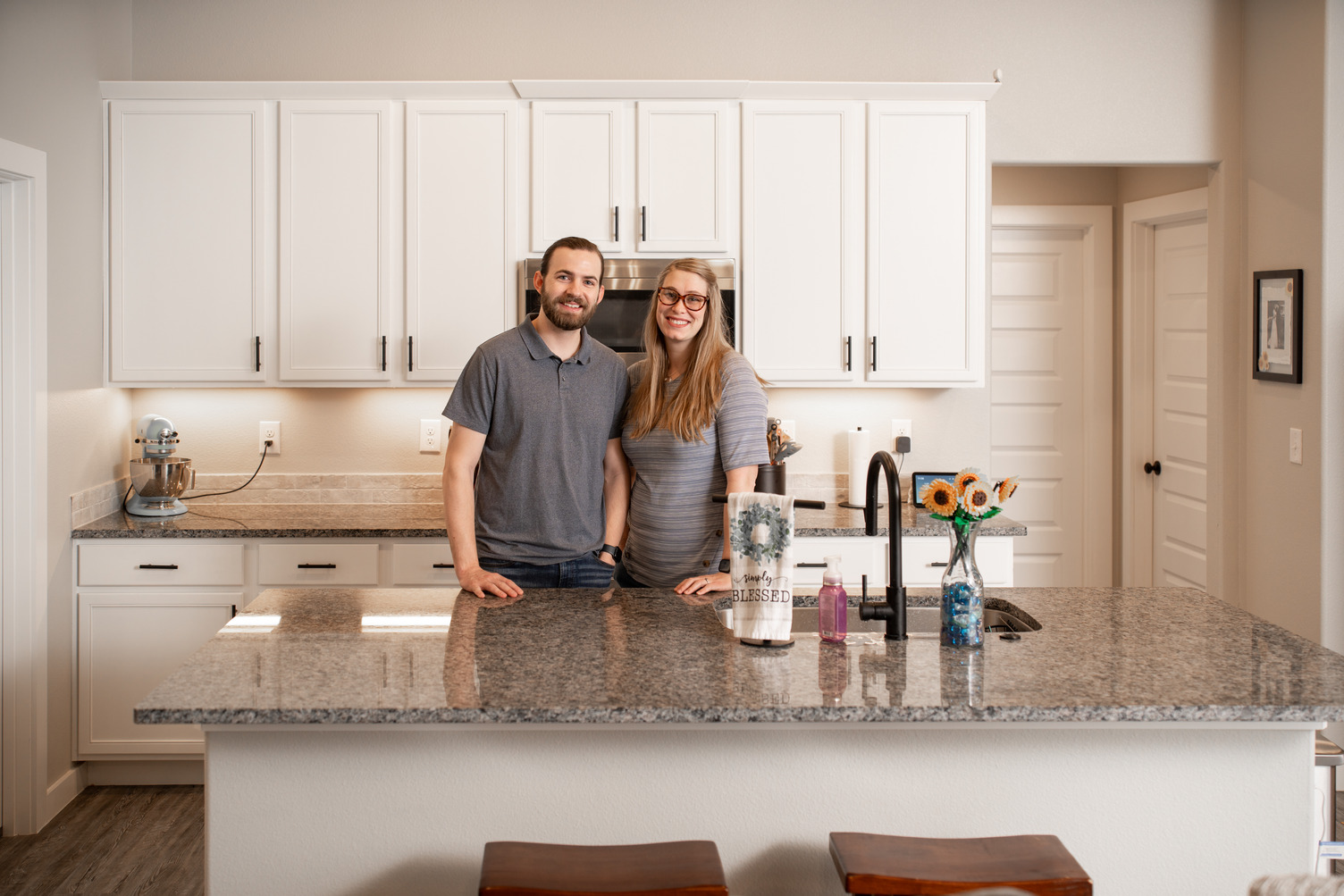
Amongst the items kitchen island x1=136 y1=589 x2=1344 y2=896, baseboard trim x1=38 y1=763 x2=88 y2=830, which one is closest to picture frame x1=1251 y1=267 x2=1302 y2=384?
kitchen island x1=136 y1=589 x2=1344 y2=896

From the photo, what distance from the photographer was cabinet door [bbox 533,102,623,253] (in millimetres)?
Answer: 3611

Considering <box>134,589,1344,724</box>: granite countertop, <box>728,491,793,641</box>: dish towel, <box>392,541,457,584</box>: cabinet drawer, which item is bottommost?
<box>392,541,457,584</box>: cabinet drawer

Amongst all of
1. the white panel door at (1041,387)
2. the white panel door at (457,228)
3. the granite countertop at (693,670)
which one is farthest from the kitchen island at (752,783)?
the white panel door at (1041,387)

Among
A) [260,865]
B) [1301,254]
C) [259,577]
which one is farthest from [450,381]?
[1301,254]

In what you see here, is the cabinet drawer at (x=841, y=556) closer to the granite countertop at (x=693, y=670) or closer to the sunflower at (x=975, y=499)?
the granite countertop at (x=693, y=670)

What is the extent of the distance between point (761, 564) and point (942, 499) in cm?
35

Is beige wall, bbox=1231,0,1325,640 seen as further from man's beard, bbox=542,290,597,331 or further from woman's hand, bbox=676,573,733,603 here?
man's beard, bbox=542,290,597,331

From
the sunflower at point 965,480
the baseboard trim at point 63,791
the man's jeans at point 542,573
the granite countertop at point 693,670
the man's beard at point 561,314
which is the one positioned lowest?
the baseboard trim at point 63,791

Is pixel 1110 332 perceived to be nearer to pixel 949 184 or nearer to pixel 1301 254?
pixel 1301 254

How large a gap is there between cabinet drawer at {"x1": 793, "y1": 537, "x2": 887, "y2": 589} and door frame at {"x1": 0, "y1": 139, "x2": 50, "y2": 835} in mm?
2319

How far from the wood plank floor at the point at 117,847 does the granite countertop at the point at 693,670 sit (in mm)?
1171

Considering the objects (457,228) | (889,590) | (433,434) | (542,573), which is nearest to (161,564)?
(433,434)

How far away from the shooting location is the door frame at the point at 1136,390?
15.8 ft

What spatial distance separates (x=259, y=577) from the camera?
343 centimetres
